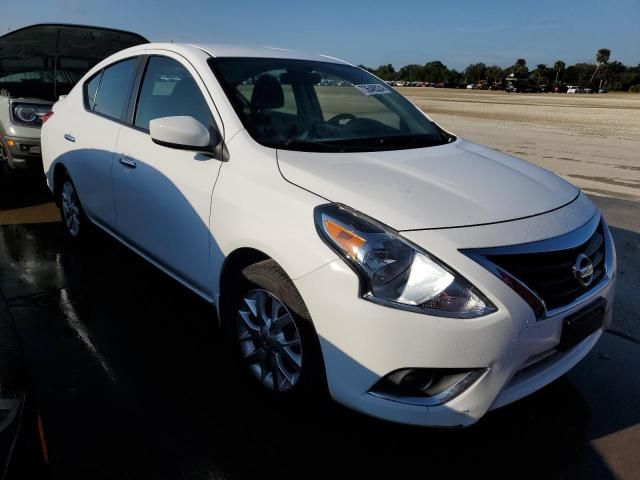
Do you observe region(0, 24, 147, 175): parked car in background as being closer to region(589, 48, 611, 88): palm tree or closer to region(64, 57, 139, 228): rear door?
region(64, 57, 139, 228): rear door

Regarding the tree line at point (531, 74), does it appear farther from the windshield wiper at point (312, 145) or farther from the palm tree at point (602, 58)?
the windshield wiper at point (312, 145)

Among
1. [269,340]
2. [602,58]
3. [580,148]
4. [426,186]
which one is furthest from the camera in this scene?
[602,58]

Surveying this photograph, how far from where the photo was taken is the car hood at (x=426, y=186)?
7.22 ft

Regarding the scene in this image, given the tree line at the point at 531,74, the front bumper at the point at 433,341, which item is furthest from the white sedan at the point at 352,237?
the tree line at the point at 531,74

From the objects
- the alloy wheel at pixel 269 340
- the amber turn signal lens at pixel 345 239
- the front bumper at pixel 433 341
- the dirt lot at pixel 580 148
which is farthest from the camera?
the dirt lot at pixel 580 148

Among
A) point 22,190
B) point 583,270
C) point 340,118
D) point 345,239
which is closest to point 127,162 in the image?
point 340,118

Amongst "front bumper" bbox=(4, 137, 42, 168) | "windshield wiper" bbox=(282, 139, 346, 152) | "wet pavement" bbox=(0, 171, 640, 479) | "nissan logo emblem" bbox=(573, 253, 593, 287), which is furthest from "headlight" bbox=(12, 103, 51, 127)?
"nissan logo emblem" bbox=(573, 253, 593, 287)

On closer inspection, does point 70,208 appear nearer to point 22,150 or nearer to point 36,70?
point 22,150

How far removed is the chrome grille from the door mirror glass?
148cm

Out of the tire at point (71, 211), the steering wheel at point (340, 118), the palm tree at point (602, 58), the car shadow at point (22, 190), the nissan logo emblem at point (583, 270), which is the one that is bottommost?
the car shadow at point (22, 190)

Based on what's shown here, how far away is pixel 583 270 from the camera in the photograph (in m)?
2.29

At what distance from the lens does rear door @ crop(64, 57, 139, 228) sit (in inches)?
148

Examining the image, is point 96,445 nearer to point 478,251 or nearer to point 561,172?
point 478,251

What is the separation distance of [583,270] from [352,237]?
100cm
